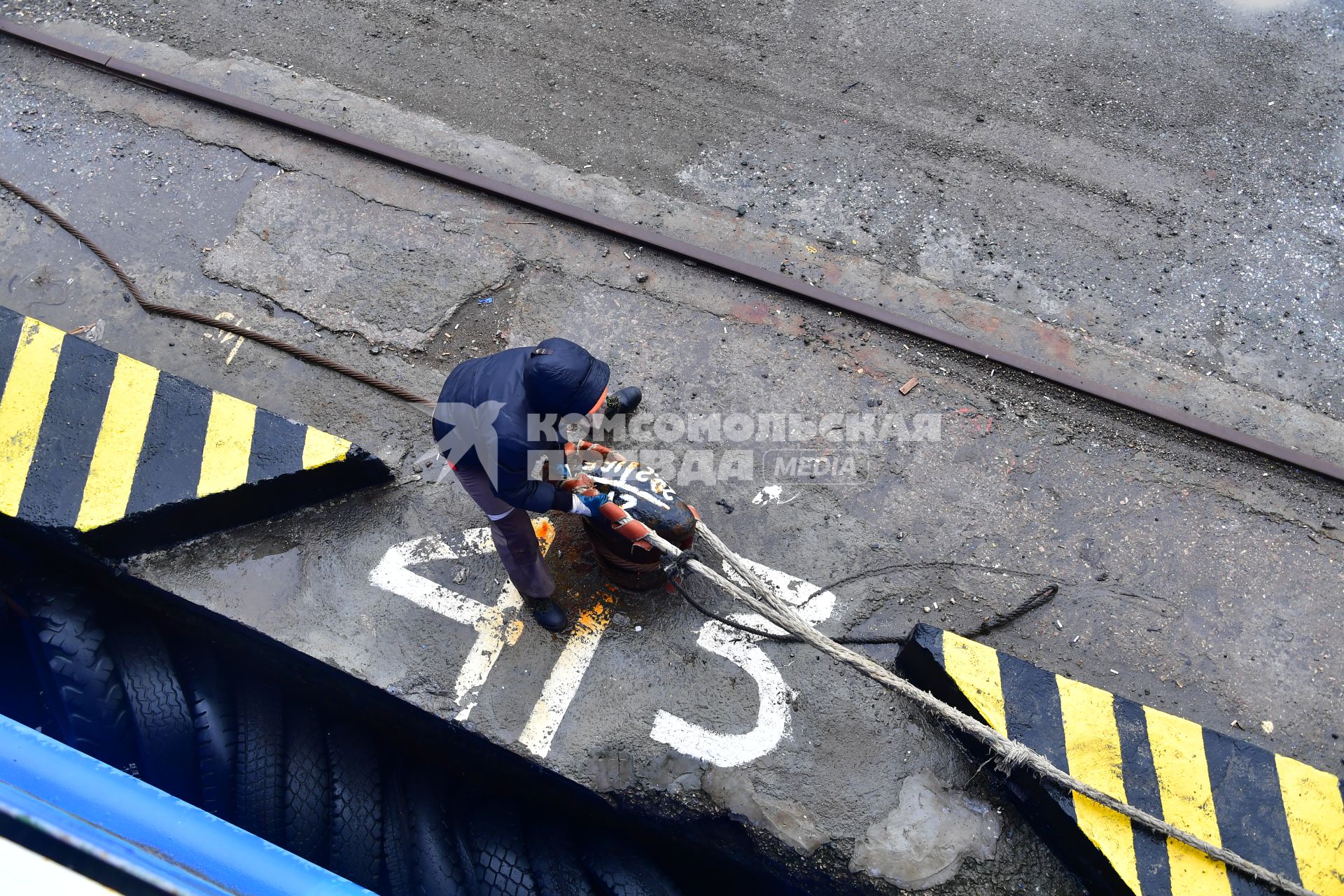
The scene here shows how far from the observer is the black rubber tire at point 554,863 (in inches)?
159

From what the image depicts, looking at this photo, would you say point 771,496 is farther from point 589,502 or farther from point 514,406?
point 514,406

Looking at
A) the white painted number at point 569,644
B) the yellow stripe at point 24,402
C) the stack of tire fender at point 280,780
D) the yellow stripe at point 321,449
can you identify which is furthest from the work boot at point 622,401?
the yellow stripe at point 24,402

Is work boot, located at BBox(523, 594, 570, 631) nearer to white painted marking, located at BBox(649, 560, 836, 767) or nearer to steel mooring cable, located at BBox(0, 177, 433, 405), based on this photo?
white painted marking, located at BBox(649, 560, 836, 767)

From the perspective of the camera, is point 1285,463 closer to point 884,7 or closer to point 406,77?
point 884,7

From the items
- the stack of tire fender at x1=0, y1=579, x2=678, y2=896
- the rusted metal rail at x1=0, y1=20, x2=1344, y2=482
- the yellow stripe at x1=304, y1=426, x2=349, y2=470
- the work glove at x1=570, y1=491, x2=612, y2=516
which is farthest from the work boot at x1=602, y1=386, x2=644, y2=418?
the stack of tire fender at x1=0, y1=579, x2=678, y2=896

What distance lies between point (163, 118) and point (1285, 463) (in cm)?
762

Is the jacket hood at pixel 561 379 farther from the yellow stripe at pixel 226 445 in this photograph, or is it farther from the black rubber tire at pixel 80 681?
the black rubber tire at pixel 80 681

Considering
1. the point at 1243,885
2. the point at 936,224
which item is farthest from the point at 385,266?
the point at 1243,885

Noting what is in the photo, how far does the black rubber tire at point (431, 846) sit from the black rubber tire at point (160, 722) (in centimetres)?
102

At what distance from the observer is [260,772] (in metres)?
4.15

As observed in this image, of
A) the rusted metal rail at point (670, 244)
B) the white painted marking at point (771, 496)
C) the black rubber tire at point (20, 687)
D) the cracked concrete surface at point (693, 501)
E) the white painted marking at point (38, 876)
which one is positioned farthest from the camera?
the rusted metal rail at point (670, 244)

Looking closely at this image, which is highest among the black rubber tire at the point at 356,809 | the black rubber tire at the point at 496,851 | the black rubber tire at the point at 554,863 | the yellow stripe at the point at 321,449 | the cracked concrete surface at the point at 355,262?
the cracked concrete surface at the point at 355,262

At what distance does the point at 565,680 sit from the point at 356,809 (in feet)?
3.82

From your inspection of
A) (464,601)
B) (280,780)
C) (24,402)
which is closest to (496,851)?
(280,780)
